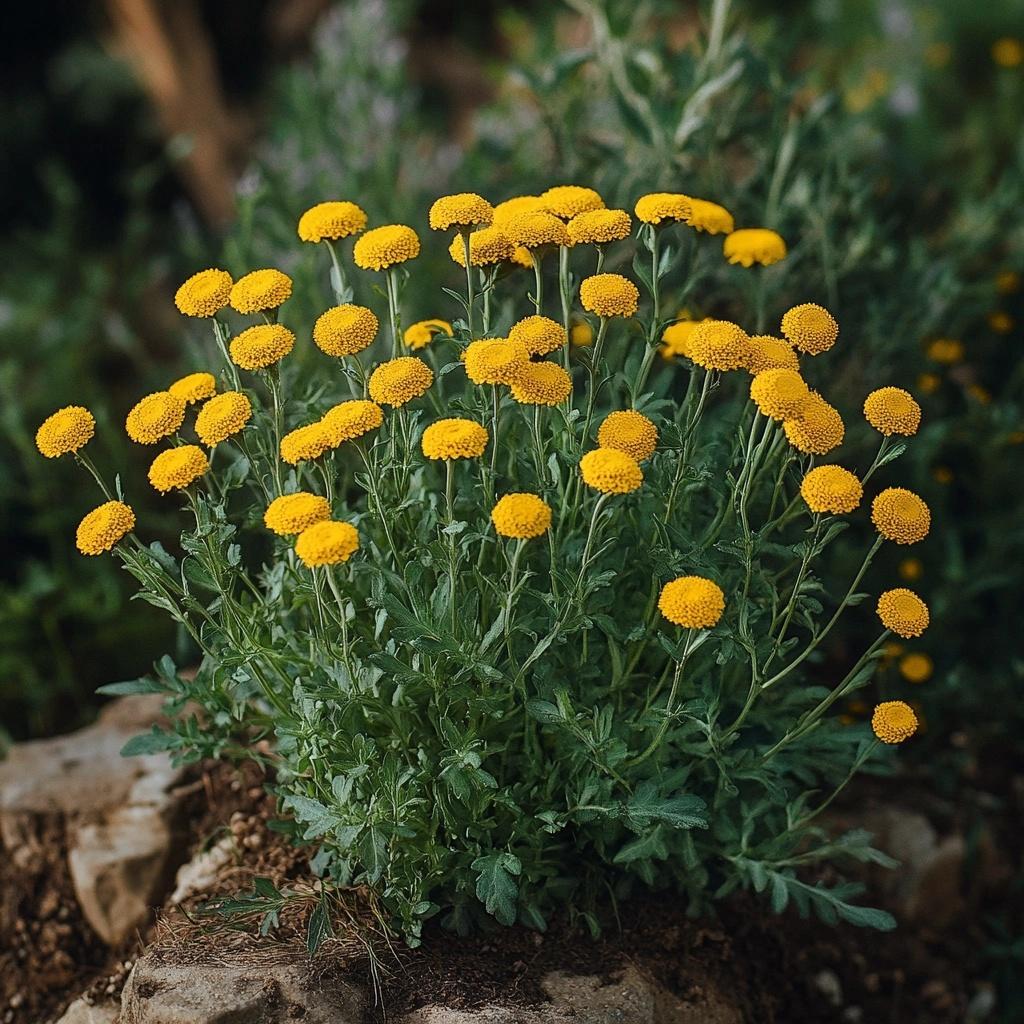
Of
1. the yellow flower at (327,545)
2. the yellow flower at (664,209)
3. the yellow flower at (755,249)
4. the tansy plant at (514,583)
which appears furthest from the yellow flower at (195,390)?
the yellow flower at (755,249)

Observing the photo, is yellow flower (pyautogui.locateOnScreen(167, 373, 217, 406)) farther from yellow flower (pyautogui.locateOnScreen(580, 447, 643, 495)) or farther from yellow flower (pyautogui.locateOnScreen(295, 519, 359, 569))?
yellow flower (pyautogui.locateOnScreen(580, 447, 643, 495))

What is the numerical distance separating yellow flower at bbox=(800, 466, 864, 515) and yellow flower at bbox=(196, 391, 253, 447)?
2.69 ft

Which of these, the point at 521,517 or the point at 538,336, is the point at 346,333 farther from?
the point at 521,517

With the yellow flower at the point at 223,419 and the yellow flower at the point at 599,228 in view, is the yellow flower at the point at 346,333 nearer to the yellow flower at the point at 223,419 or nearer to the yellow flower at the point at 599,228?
the yellow flower at the point at 223,419

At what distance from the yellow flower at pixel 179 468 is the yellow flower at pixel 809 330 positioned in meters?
0.90

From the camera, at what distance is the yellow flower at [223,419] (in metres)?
1.72

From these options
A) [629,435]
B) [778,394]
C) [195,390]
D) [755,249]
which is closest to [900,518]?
[778,394]

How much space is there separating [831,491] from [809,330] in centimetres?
30

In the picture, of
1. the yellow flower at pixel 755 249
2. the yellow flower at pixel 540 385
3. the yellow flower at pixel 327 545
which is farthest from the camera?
the yellow flower at pixel 755 249

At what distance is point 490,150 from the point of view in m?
3.52

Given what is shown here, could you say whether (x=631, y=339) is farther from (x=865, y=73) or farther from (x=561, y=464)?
A: (x=865, y=73)

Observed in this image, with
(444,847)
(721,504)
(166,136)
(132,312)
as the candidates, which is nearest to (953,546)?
(721,504)

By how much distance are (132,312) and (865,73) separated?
3.61 meters

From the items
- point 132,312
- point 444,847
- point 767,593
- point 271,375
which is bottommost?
point 132,312
